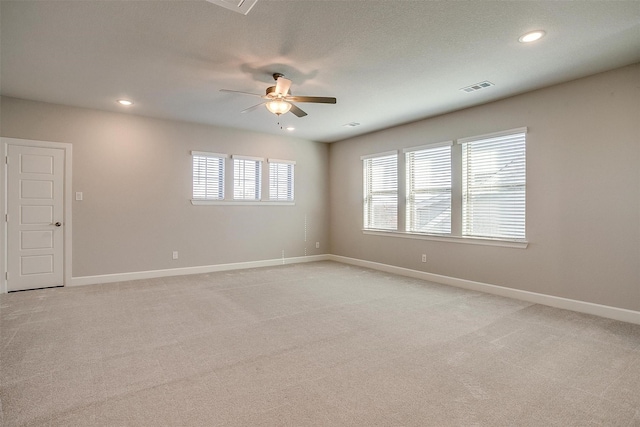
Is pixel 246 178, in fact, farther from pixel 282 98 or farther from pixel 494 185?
pixel 494 185

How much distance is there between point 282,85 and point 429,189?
317cm

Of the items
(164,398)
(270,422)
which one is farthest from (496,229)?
(164,398)

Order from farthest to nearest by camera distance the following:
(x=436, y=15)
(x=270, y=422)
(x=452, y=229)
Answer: (x=452, y=229) → (x=436, y=15) → (x=270, y=422)

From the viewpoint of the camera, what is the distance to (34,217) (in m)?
4.78

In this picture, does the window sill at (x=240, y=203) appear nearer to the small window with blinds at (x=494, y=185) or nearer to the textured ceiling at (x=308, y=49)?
the textured ceiling at (x=308, y=49)

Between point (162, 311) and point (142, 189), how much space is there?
101 inches

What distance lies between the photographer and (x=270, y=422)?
6.14 feet

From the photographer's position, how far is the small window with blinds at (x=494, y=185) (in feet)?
14.4

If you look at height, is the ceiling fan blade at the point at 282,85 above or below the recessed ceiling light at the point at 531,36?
below

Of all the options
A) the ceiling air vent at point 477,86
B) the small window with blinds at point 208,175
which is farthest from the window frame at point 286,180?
the ceiling air vent at point 477,86

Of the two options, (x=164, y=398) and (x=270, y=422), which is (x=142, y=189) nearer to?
(x=164, y=398)

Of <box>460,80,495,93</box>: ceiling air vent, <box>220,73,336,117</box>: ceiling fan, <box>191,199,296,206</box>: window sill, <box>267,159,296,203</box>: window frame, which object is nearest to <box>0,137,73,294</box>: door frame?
<box>191,199,296,206</box>: window sill

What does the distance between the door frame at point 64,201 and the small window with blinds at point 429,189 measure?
547 centimetres

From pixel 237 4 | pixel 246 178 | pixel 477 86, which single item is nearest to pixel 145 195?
pixel 246 178
